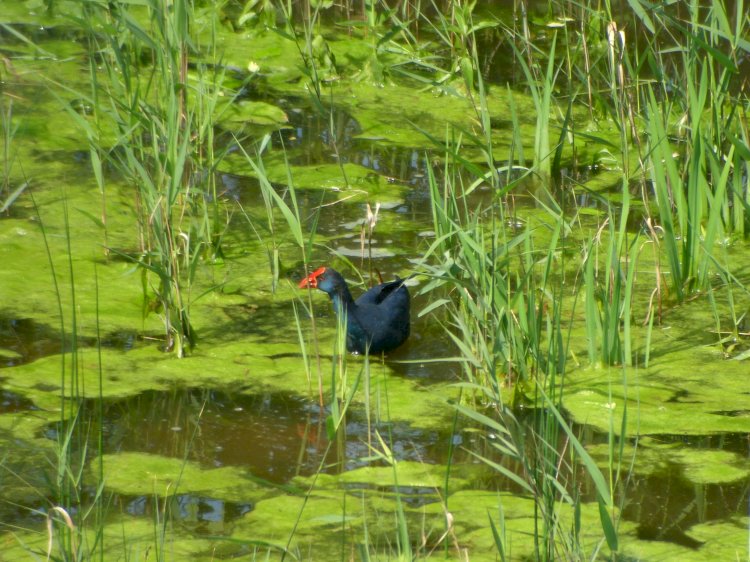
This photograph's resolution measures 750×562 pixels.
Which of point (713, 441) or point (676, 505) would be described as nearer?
point (676, 505)

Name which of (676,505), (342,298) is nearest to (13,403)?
(342,298)

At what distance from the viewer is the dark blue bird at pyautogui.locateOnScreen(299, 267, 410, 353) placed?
422 cm

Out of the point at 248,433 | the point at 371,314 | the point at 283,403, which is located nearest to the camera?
the point at 248,433

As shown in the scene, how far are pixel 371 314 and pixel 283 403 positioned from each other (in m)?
0.58

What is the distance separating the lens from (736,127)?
5129 mm

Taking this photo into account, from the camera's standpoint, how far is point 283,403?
378 cm

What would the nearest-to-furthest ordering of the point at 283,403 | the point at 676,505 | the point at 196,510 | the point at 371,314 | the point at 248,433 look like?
the point at 196,510
the point at 676,505
the point at 248,433
the point at 283,403
the point at 371,314

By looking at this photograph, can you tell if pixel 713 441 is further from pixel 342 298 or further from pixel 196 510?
pixel 196 510

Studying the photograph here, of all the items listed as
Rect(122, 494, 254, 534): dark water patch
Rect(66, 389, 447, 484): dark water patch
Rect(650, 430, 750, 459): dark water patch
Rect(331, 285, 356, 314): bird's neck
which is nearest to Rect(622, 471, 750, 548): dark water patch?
Rect(650, 430, 750, 459): dark water patch

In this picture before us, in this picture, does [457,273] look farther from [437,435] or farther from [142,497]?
[142,497]

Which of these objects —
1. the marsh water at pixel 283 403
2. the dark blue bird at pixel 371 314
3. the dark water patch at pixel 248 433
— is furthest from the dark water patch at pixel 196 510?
the dark blue bird at pixel 371 314

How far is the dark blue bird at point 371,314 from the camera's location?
166 inches

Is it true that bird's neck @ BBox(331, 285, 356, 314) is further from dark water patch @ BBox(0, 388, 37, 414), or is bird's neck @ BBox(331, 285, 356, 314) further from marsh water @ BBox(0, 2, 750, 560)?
dark water patch @ BBox(0, 388, 37, 414)

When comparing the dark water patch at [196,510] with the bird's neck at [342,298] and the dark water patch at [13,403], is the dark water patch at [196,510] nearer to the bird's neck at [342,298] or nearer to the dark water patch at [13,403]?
Answer: the dark water patch at [13,403]
